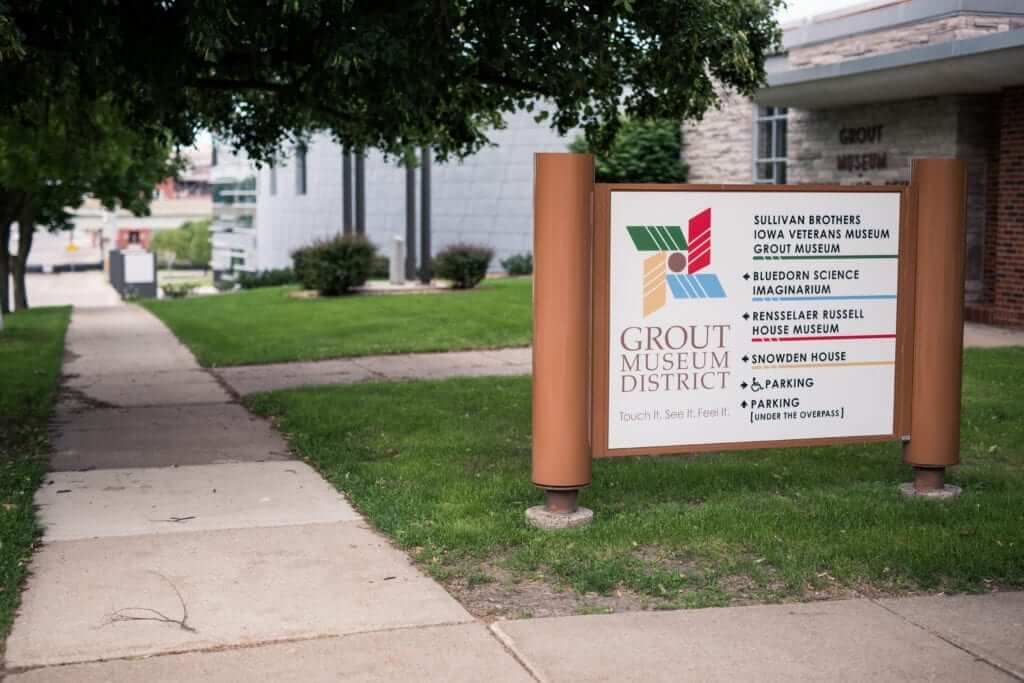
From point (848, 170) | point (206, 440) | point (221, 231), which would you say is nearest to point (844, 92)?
point (848, 170)

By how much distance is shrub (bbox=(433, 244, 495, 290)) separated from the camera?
27547 mm

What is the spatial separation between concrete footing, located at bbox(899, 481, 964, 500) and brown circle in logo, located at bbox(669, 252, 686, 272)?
1.98m

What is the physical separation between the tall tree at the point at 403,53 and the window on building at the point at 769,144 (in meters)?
13.4

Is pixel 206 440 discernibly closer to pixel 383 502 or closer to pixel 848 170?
pixel 383 502

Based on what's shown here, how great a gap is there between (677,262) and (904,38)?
14.9m

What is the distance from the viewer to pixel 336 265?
89.3 ft

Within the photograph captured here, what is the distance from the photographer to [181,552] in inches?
261

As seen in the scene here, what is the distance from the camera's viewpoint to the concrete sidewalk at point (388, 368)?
46.1ft

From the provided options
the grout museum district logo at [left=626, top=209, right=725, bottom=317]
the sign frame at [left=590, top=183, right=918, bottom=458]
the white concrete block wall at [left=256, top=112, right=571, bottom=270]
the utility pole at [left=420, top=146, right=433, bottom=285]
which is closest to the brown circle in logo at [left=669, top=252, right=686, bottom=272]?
the grout museum district logo at [left=626, top=209, right=725, bottom=317]

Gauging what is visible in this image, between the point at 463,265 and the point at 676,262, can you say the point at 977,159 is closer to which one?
the point at 463,265

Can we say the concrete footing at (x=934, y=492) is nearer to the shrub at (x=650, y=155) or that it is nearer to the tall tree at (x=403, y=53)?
the tall tree at (x=403, y=53)

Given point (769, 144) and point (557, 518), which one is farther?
point (769, 144)

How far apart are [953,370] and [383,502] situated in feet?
11.1

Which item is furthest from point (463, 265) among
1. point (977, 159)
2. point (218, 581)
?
point (218, 581)
